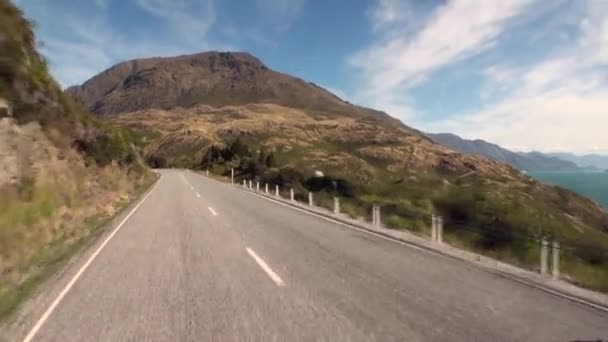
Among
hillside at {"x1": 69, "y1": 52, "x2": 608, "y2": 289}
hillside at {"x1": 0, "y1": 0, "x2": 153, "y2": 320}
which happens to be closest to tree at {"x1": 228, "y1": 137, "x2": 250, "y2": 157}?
hillside at {"x1": 69, "y1": 52, "x2": 608, "y2": 289}

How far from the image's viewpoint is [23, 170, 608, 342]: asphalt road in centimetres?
531

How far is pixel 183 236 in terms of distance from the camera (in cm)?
1293

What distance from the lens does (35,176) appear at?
16.8 m

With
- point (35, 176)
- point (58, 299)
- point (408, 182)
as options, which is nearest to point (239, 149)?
point (408, 182)

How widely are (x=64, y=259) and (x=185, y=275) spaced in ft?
11.0

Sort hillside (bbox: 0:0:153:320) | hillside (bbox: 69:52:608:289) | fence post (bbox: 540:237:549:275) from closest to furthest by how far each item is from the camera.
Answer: fence post (bbox: 540:237:549:275)
hillside (bbox: 0:0:153:320)
hillside (bbox: 69:52:608:289)

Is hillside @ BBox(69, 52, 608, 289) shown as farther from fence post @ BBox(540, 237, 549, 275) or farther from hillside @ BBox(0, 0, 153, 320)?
hillside @ BBox(0, 0, 153, 320)

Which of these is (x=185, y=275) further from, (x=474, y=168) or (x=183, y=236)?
(x=474, y=168)

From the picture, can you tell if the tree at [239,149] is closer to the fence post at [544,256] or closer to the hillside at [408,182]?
the hillside at [408,182]

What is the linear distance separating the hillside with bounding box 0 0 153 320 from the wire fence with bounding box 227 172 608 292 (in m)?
9.30

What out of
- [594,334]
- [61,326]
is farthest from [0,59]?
[594,334]

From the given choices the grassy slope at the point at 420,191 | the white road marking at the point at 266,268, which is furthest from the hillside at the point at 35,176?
the grassy slope at the point at 420,191

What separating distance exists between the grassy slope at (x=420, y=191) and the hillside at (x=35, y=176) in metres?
10.4

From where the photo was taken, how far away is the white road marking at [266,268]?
7.70 metres
